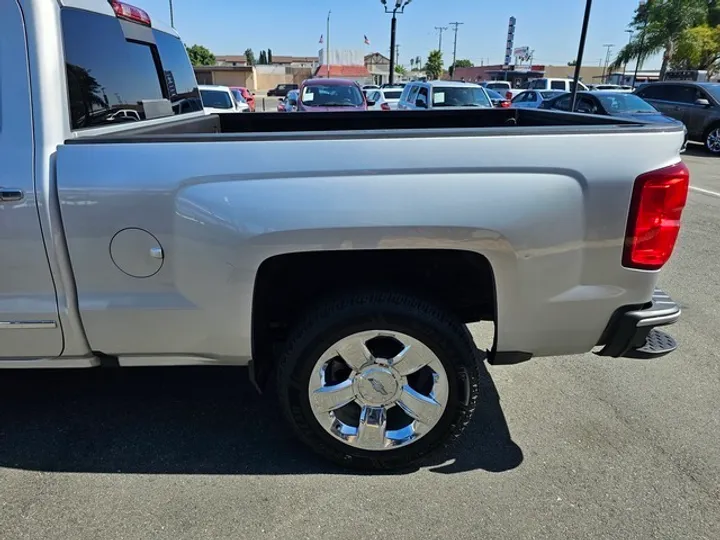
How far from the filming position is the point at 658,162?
2.12 meters

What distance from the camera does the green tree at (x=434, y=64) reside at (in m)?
76.6

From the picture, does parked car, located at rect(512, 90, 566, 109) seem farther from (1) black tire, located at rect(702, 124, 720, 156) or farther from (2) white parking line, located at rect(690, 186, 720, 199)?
(2) white parking line, located at rect(690, 186, 720, 199)

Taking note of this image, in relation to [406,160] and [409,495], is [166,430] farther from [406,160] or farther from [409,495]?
[406,160]

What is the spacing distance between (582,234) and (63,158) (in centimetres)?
204

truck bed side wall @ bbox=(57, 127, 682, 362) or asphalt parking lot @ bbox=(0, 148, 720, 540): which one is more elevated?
truck bed side wall @ bbox=(57, 127, 682, 362)

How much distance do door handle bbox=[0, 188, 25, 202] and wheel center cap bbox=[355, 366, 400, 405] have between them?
153cm

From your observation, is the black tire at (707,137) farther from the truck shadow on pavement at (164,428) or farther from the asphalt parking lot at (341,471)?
the truck shadow on pavement at (164,428)

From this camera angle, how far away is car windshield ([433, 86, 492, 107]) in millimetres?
13719

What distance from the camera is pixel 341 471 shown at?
2.60m

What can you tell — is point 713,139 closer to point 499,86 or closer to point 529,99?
point 529,99

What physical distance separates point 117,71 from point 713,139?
15.1m

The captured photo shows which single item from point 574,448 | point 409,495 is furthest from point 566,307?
point 409,495

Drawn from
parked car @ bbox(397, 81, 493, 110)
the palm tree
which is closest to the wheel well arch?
parked car @ bbox(397, 81, 493, 110)

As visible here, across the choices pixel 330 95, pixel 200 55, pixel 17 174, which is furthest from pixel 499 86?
pixel 200 55
